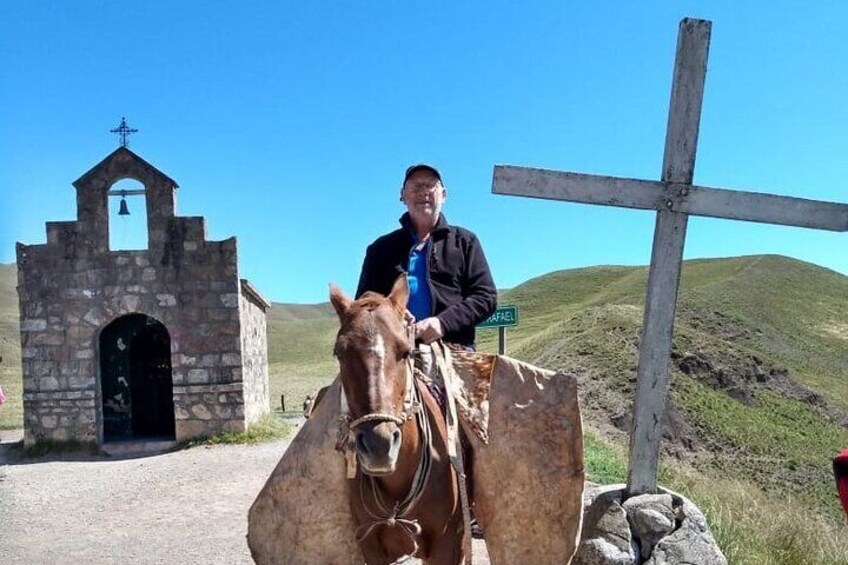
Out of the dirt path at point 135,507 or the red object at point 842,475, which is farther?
the dirt path at point 135,507

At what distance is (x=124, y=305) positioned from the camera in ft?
44.7

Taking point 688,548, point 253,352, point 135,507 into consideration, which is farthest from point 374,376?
point 253,352

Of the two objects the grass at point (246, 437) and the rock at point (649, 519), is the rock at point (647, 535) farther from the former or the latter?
the grass at point (246, 437)

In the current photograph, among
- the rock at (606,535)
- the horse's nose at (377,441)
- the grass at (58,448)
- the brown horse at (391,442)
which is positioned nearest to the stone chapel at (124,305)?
the grass at (58,448)

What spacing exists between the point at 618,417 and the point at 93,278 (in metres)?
13.2

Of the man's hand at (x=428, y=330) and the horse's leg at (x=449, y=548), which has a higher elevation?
the man's hand at (x=428, y=330)

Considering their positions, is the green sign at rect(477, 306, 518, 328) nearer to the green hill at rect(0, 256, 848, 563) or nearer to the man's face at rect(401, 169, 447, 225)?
the green hill at rect(0, 256, 848, 563)

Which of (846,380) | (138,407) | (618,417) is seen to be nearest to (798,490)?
(618,417)

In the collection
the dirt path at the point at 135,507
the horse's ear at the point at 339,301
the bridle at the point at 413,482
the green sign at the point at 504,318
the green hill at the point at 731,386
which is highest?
the horse's ear at the point at 339,301

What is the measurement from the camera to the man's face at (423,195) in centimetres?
445

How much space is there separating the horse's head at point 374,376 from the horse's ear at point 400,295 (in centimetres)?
6

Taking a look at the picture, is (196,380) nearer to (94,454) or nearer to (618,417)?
(94,454)

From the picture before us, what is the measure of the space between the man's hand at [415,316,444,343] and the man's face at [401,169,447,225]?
33.6 inches

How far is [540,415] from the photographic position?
4.12 m
